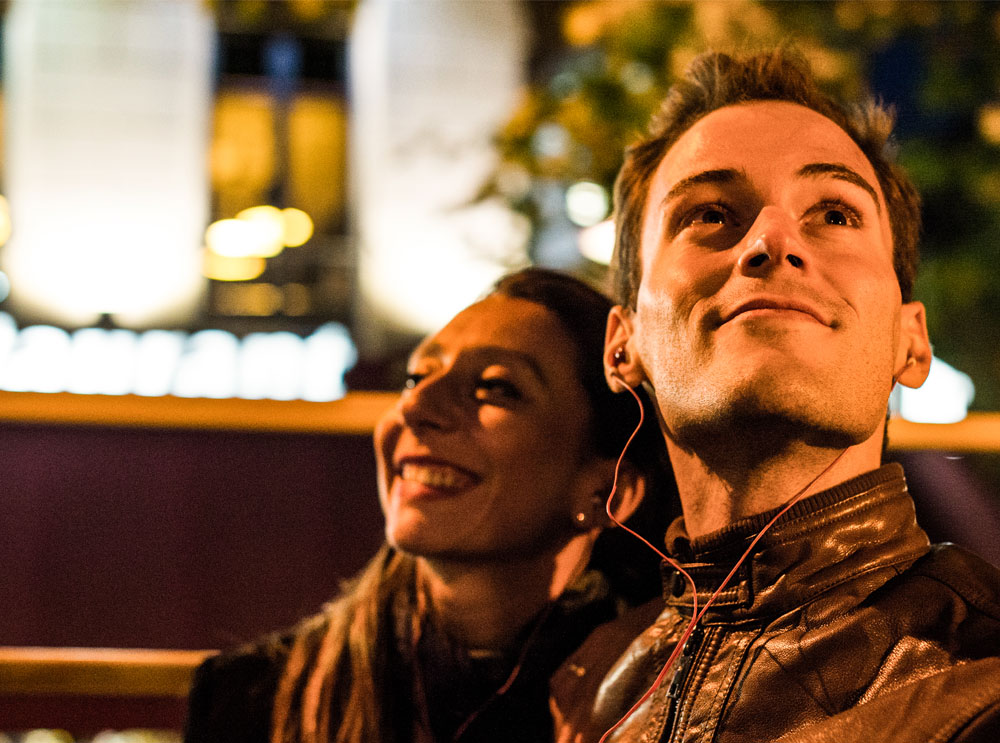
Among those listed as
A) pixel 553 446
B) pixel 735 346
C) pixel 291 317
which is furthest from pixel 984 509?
pixel 291 317

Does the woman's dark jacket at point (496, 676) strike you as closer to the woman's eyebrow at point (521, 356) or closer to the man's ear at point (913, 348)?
the woman's eyebrow at point (521, 356)

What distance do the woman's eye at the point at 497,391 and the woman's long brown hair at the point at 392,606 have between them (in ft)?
0.42

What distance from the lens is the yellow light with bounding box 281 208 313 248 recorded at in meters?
7.80

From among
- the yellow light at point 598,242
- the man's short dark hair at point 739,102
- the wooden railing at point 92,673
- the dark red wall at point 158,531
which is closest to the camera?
the man's short dark hair at point 739,102

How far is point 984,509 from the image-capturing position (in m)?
2.09

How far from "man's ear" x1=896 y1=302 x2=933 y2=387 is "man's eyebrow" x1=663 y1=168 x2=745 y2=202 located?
29 cm

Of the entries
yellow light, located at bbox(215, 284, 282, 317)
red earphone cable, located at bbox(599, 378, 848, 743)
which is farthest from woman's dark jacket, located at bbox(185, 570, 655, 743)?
yellow light, located at bbox(215, 284, 282, 317)

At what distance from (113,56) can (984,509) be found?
6796mm

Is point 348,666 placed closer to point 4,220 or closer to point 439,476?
point 439,476

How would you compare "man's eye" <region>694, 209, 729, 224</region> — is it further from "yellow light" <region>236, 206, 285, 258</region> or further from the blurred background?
"yellow light" <region>236, 206, 285, 258</region>

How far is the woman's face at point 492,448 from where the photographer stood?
1.87 metres

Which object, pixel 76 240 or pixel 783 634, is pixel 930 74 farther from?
pixel 76 240

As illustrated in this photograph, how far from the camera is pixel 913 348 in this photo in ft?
5.05

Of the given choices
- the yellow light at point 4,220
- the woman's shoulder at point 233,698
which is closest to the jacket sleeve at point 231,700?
the woman's shoulder at point 233,698
